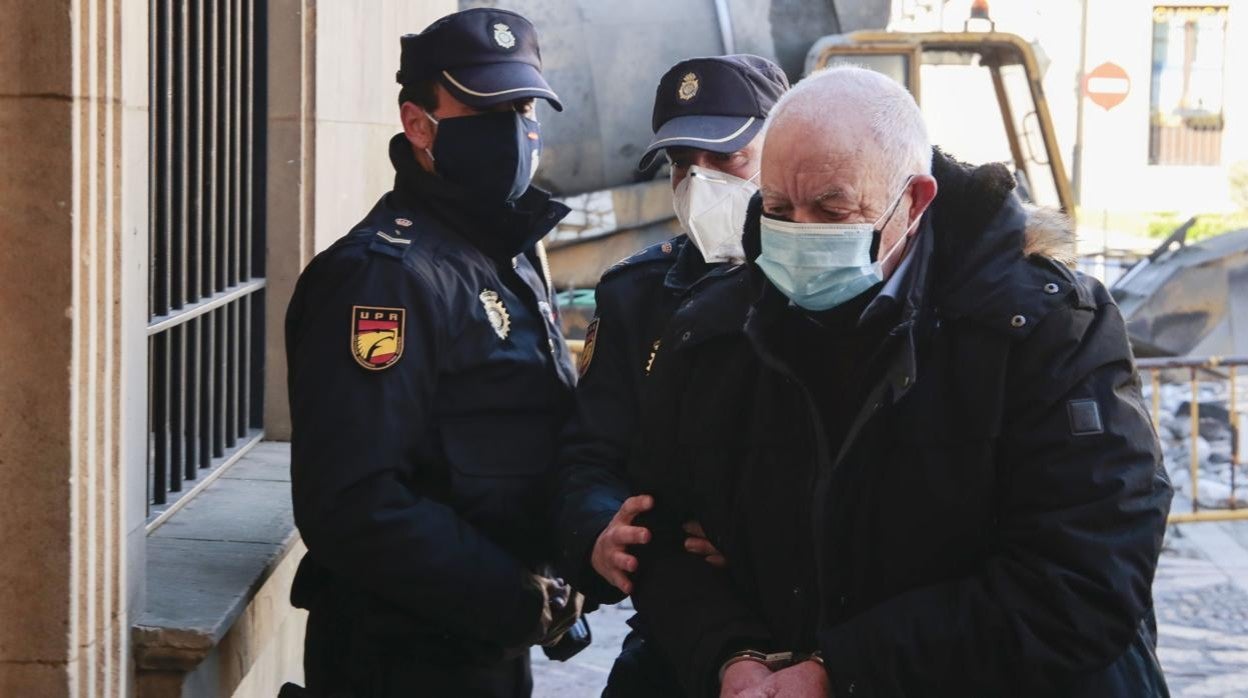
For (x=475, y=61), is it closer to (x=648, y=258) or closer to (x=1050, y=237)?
(x=648, y=258)

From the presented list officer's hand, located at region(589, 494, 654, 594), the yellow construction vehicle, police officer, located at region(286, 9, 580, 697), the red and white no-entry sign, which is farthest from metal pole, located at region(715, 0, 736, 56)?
the red and white no-entry sign

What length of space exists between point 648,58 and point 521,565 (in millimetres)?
7825

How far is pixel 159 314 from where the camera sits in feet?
11.9

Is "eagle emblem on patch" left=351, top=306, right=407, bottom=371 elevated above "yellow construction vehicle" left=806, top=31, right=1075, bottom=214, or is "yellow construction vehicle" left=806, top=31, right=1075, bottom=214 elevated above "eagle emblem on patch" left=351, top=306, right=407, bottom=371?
"yellow construction vehicle" left=806, top=31, right=1075, bottom=214

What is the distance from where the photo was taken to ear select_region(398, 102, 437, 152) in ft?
10.6

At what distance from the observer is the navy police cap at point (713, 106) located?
3.33 metres

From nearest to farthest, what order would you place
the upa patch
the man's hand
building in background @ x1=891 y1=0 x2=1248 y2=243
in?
1. the man's hand
2. the upa patch
3. building in background @ x1=891 y1=0 x2=1248 y2=243

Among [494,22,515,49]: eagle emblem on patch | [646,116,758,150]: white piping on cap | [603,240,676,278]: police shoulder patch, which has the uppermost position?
[494,22,515,49]: eagle emblem on patch

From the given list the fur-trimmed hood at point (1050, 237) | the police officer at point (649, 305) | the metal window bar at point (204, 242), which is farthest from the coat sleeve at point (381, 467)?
the fur-trimmed hood at point (1050, 237)

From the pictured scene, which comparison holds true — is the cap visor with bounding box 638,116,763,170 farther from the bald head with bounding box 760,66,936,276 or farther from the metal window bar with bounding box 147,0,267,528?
the metal window bar with bounding box 147,0,267,528

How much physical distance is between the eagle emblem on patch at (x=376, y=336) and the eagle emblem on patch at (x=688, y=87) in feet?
2.84

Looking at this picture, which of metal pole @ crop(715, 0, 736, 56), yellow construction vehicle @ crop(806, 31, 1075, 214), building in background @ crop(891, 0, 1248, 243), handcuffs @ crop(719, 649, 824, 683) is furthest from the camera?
building in background @ crop(891, 0, 1248, 243)

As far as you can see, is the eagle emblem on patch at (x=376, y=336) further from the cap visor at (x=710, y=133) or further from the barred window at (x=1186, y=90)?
the barred window at (x=1186, y=90)

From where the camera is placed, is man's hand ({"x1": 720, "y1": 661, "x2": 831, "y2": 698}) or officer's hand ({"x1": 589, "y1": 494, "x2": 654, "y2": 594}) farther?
officer's hand ({"x1": 589, "y1": 494, "x2": 654, "y2": 594})
